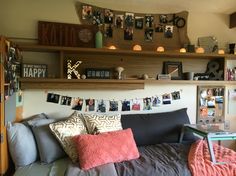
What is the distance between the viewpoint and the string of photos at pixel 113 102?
2.45 metres

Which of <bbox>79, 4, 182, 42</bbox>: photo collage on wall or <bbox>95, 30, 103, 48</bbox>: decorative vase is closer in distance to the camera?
<bbox>95, 30, 103, 48</bbox>: decorative vase

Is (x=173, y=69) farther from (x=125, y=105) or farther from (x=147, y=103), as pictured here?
(x=125, y=105)

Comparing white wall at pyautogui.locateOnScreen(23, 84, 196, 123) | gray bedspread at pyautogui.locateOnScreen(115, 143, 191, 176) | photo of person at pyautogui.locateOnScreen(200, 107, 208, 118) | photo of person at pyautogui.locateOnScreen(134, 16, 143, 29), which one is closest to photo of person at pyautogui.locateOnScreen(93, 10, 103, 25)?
photo of person at pyautogui.locateOnScreen(134, 16, 143, 29)

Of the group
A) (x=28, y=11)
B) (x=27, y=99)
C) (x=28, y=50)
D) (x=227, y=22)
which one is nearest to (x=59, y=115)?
(x=27, y=99)

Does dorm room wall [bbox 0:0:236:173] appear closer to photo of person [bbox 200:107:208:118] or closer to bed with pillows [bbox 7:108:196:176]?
photo of person [bbox 200:107:208:118]

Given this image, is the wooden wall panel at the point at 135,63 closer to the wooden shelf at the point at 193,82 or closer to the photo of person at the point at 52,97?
the wooden shelf at the point at 193,82

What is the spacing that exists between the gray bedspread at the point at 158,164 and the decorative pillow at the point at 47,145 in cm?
55

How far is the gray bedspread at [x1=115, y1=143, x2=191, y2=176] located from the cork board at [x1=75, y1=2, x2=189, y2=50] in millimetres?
1217

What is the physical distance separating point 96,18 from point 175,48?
3.37 ft

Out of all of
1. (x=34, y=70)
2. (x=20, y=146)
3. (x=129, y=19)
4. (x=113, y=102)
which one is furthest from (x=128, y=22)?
(x=20, y=146)

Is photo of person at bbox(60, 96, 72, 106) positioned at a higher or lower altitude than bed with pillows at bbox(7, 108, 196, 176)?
higher

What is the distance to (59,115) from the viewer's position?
A: 2451mm

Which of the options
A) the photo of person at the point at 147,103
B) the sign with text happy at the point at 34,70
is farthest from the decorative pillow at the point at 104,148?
the sign with text happy at the point at 34,70

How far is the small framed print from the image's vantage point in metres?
2.43
